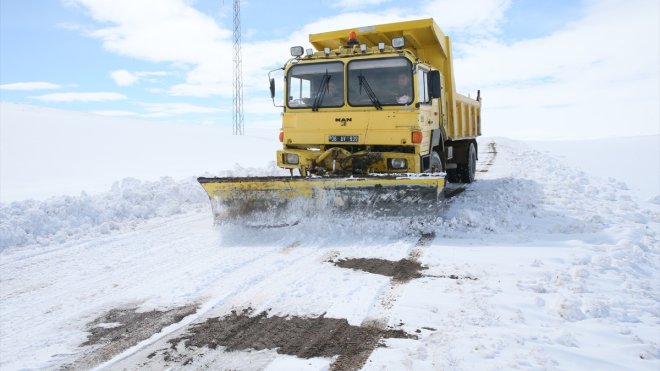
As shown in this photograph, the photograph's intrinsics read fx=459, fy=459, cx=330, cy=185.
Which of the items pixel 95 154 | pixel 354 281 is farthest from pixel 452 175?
pixel 95 154

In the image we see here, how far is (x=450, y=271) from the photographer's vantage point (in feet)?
13.7

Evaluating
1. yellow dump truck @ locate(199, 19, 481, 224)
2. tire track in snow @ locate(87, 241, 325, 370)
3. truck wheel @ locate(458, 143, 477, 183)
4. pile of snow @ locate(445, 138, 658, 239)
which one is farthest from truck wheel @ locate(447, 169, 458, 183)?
tire track in snow @ locate(87, 241, 325, 370)

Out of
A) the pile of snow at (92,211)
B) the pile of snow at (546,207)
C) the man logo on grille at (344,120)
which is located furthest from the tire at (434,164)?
the pile of snow at (92,211)

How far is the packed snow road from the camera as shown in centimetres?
273

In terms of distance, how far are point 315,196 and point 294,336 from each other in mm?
3256

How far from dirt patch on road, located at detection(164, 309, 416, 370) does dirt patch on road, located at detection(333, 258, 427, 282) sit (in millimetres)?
1094

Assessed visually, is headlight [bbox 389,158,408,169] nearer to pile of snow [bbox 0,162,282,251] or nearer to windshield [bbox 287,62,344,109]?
windshield [bbox 287,62,344,109]

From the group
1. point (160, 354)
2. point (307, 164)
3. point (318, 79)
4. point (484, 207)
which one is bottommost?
point (160, 354)

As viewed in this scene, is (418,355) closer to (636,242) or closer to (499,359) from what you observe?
(499,359)

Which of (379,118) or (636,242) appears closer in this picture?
(636,242)

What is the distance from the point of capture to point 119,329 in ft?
10.3

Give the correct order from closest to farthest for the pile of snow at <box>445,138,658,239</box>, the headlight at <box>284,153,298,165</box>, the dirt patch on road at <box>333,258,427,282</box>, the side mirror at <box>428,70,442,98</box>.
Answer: the dirt patch on road at <box>333,258,427,282</box> → the pile of snow at <box>445,138,658,239</box> → the side mirror at <box>428,70,442,98</box> → the headlight at <box>284,153,298,165</box>

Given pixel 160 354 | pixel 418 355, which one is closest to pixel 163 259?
pixel 160 354

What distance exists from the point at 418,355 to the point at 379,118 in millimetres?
4710
